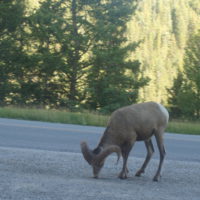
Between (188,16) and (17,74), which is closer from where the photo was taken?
(17,74)

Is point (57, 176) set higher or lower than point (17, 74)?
lower

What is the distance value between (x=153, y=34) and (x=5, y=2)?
116 m

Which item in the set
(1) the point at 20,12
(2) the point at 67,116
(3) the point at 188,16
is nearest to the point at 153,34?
(3) the point at 188,16

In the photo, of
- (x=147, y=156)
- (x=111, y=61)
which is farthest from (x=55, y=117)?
(x=111, y=61)

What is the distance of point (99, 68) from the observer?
32.7m

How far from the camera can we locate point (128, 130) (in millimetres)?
7980

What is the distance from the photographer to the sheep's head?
765 centimetres

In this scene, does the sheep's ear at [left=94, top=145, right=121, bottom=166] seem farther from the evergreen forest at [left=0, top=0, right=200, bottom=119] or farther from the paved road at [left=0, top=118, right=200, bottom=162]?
the evergreen forest at [left=0, top=0, right=200, bottom=119]

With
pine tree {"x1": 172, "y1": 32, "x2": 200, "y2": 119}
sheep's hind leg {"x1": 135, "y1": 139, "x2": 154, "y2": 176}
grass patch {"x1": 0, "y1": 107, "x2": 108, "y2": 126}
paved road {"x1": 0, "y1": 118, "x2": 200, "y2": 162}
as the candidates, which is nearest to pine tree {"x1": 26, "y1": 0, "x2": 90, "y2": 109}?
pine tree {"x1": 172, "y1": 32, "x2": 200, "y2": 119}

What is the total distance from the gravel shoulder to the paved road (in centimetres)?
88

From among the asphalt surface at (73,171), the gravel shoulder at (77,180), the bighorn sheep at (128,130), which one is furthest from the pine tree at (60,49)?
the bighorn sheep at (128,130)

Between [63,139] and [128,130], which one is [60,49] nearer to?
[63,139]

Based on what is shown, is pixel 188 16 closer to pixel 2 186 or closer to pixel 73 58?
pixel 73 58

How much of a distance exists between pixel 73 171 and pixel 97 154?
88cm
